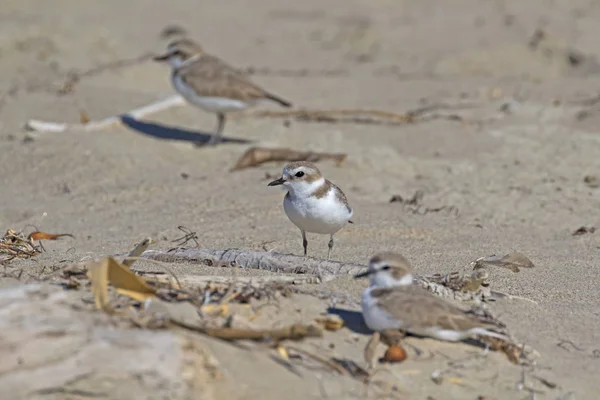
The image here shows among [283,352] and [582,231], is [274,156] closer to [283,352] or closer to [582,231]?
[582,231]

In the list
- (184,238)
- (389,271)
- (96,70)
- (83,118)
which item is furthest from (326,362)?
(96,70)

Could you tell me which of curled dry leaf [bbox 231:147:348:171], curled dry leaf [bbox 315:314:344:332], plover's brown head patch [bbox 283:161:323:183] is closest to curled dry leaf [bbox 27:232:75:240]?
plover's brown head patch [bbox 283:161:323:183]

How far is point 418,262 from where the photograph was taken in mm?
6148

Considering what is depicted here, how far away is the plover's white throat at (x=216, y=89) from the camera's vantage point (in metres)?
10.0

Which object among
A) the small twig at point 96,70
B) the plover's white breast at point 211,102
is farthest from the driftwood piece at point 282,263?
the small twig at point 96,70

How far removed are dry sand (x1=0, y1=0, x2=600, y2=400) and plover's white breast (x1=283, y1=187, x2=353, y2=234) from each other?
402 millimetres

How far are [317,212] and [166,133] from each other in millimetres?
4527

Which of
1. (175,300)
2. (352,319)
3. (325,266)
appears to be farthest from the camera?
(325,266)

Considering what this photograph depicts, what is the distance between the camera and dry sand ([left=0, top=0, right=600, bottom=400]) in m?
4.75

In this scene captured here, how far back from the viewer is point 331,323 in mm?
4398

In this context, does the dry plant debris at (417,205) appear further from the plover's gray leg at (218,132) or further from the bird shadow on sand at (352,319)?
the bird shadow on sand at (352,319)

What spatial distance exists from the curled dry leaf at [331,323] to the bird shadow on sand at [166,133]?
5.57 meters

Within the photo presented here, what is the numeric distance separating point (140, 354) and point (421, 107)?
765 cm

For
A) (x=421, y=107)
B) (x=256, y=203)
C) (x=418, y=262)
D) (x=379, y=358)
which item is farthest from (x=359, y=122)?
(x=379, y=358)
